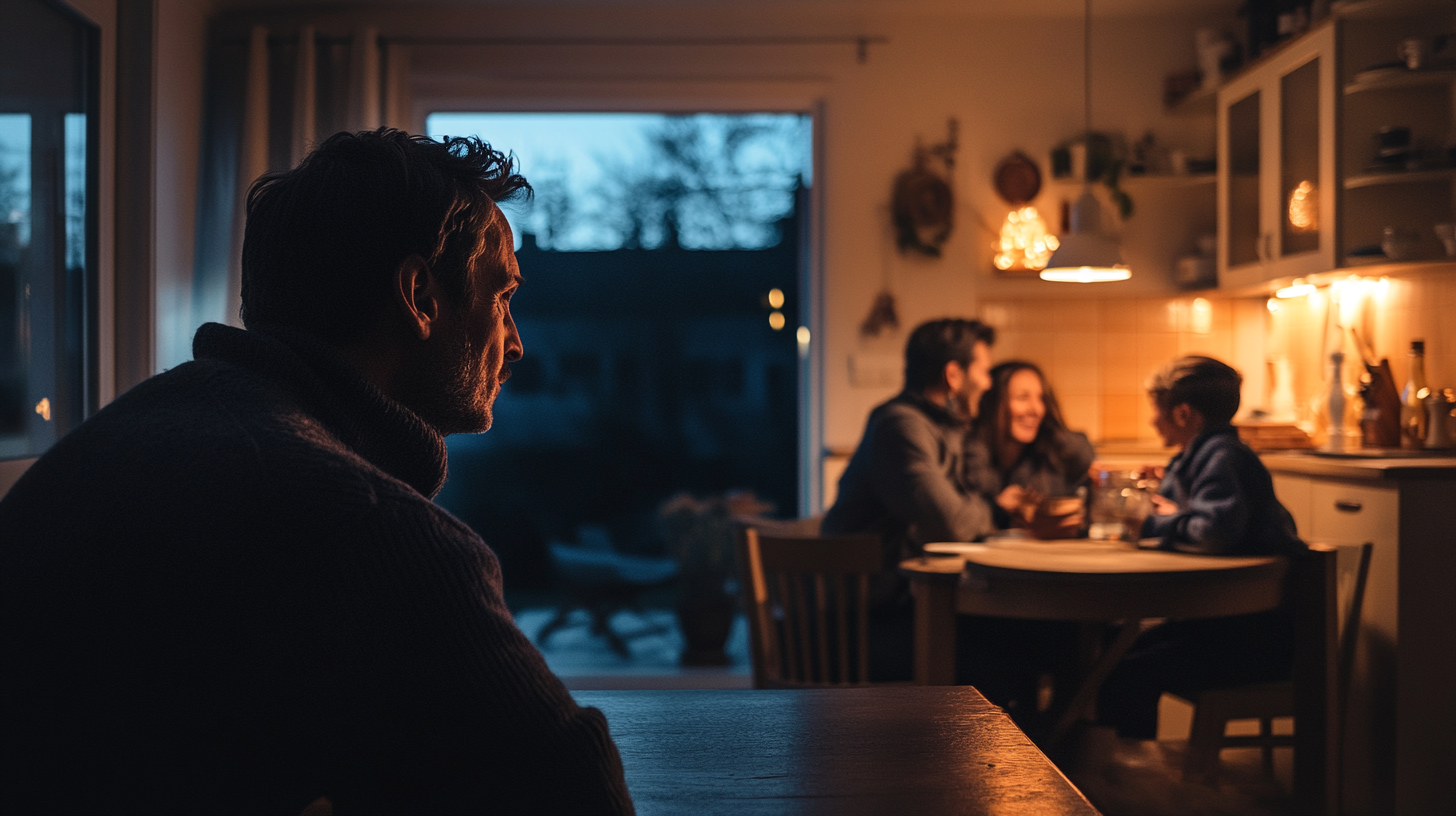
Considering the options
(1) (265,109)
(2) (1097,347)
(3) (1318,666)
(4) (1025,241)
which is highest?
(1) (265,109)

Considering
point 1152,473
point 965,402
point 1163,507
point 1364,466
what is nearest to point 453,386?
point 1163,507

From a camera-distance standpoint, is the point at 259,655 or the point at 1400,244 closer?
the point at 259,655

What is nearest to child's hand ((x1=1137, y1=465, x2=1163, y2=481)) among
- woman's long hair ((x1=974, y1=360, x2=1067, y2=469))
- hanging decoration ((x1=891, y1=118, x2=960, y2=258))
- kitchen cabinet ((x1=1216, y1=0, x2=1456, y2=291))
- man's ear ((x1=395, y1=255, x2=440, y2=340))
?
woman's long hair ((x1=974, y1=360, x2=1067, y2=469))

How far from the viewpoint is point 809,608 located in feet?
8.81

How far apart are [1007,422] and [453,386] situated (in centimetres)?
269

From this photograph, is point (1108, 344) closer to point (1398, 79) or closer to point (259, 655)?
point (1398, 79)

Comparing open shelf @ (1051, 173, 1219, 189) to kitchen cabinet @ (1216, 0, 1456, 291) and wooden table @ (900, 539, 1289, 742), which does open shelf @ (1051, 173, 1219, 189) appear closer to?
kitchen cabinet @ (1216, 0, 1456, 291)

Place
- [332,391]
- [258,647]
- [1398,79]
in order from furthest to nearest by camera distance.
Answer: [1398,79] → [332,391] → [258,647]

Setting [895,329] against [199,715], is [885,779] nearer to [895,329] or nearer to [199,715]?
[199,715]

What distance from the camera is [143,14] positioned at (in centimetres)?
343

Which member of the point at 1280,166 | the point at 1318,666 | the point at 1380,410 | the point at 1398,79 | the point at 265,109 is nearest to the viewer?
the point at 1318,666

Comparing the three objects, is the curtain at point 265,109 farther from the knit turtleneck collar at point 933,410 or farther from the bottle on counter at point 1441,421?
the bottle on counter at point 1441,421

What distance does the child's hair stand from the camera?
2.47 metres

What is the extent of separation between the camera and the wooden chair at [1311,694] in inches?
92.5
